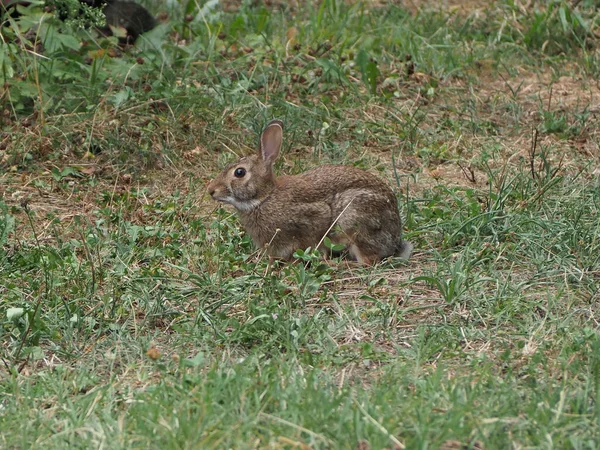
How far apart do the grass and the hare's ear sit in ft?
1.71

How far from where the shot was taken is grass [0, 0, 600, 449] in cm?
414

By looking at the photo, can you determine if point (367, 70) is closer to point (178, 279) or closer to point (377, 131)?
point (377, 131)

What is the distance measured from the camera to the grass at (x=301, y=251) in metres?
4.14

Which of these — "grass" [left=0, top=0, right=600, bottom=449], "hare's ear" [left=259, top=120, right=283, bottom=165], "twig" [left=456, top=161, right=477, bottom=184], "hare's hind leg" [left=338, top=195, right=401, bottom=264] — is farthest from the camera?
"twig" [left=456, top=161, right=477, bottom=184]

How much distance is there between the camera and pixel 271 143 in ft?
20.7

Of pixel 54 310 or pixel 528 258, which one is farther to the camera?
pixel 528 258

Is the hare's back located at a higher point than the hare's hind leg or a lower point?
higher

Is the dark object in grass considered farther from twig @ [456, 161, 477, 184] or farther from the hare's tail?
the hare's tail

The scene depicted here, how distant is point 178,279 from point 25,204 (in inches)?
43.8

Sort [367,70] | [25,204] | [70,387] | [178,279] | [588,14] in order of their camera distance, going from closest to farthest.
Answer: [70,387]
[178,279]
[25,204]
[367,70]
[588,14]

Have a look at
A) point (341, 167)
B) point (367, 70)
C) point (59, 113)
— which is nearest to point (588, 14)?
point (367, 70)

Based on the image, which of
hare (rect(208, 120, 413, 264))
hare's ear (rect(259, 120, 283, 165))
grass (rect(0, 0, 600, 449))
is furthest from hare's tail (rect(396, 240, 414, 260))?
hare's ear (rect(259, 120, 283, 165))

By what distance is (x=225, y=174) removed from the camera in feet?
20.5

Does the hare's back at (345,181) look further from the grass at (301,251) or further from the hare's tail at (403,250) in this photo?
the grass at (301,251)
